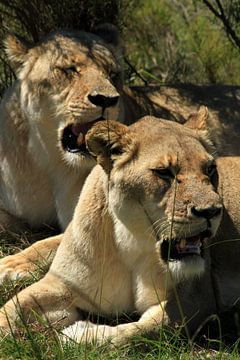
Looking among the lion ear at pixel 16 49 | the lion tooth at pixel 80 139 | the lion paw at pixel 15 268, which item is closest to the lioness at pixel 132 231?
the lion paw at pixel 15 268

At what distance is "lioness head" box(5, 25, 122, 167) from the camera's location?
5.18m

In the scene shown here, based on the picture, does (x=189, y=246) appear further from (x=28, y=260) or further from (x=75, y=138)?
(x=75, y=138)

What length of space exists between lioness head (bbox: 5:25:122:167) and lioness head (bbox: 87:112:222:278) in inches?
36.1

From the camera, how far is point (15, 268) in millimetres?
5098

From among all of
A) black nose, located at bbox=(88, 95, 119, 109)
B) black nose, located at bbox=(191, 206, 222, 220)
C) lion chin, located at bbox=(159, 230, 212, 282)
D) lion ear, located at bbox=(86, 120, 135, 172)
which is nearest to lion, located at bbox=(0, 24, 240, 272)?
black nose, located at bbox=(88, 95, 119, 109)

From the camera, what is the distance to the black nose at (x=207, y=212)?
3.83 m

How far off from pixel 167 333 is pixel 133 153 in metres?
0.85

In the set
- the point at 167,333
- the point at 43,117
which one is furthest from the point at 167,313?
the point at 43,117

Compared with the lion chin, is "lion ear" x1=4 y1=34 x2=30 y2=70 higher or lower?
higher

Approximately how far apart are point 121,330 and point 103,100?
150 cm

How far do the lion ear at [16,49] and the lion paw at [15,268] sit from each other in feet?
4.25

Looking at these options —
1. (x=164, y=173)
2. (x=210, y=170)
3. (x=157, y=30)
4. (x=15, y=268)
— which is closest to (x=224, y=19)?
(x=157, y=30)

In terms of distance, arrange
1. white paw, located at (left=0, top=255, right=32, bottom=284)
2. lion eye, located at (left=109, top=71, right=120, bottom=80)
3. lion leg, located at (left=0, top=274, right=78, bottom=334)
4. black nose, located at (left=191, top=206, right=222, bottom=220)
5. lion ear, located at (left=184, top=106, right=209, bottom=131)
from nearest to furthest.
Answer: black nose, located at (left=191, top=206, right=222, bottom=220)
lion leg, located at (left=0, top=274, right=78, bottom=334)
lion ear, located at (left=184, top=106, right=209, bottom=131)
white paw, located at (left=0, top=255, right=32, bottom=284)
lion eye, located at (left=109, top=71, right=120, bottom=80)

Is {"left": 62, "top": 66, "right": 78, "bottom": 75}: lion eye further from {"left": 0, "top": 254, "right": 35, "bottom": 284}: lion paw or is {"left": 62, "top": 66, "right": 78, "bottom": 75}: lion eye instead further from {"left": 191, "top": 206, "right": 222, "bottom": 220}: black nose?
{"left": 191, "top": 206, "right": 222, "bottom": 220}: black nose
